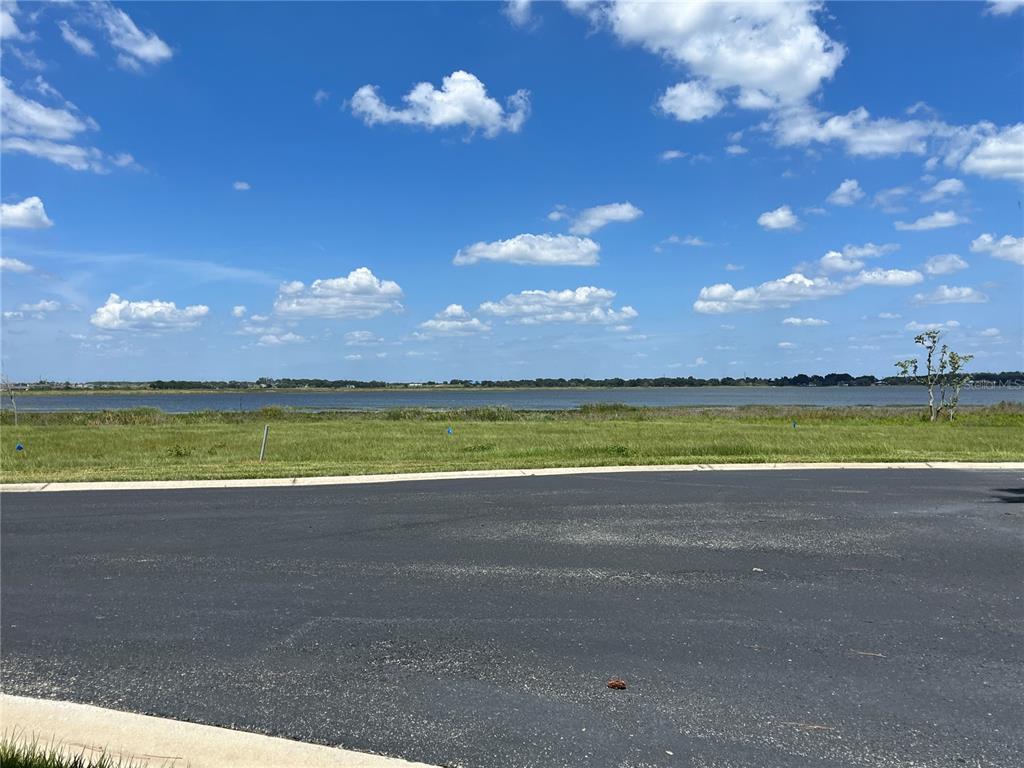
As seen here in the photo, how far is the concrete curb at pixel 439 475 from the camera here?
1227 cm

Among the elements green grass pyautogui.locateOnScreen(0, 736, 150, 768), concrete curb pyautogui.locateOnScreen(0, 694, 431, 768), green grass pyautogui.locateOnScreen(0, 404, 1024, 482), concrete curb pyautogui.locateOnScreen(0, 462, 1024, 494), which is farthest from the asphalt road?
green grass pyautogui.locateOnScreen(0, 404, 1024, 482)

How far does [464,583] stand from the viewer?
6414 mm

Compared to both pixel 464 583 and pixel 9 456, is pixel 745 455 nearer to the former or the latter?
pixel 464 583

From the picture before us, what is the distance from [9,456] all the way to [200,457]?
5.28 m

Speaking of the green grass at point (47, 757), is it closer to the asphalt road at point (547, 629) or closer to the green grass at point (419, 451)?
the asphalt road at point (547, 629)

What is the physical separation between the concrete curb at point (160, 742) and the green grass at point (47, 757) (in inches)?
1.1

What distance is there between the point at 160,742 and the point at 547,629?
8.63 ft

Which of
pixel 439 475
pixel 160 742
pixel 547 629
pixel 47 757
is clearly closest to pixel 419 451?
pixel 439 475

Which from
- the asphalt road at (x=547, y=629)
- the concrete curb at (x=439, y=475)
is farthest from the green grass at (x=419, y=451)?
the asphalt road at (x=547, y=629)

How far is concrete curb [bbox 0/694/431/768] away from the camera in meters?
3.48

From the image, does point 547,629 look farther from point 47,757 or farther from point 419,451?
point 419,451

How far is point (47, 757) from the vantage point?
10.8 ft

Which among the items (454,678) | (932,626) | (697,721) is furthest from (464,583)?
(932,626)

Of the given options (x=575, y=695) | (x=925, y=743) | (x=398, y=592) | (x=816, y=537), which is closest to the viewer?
(x=925, y=743)
